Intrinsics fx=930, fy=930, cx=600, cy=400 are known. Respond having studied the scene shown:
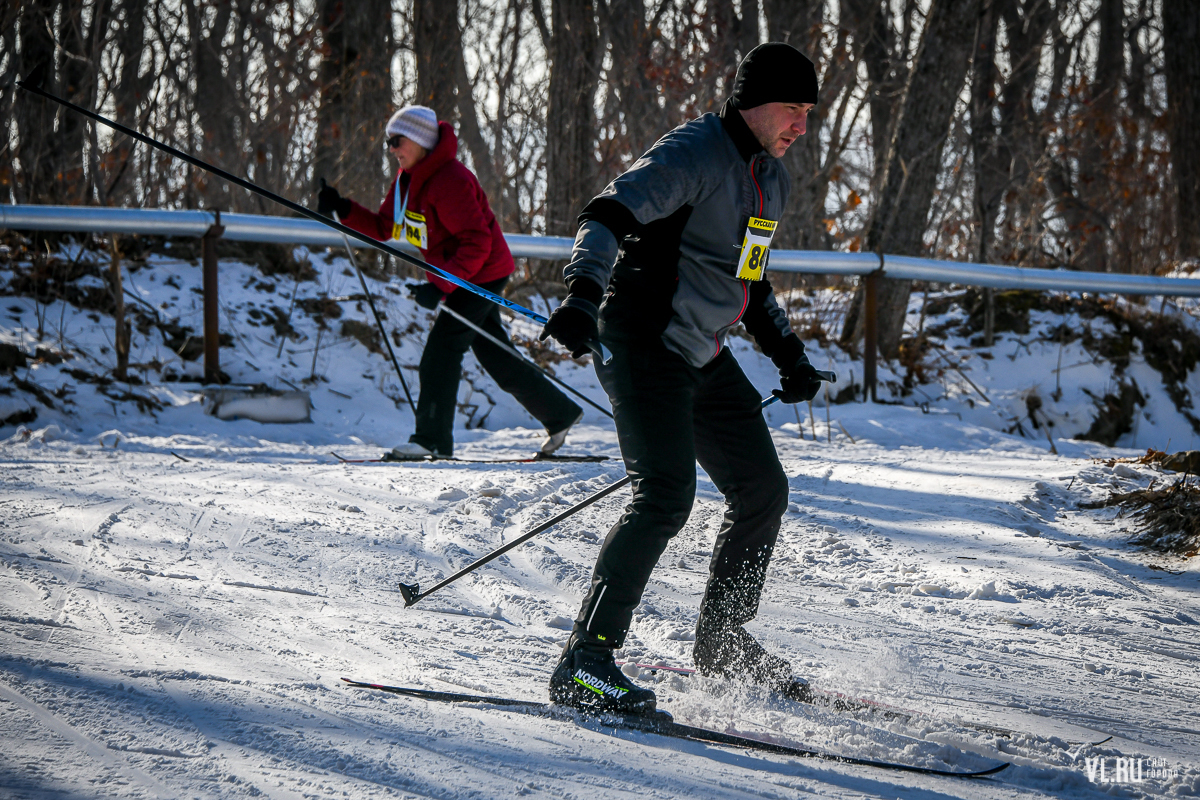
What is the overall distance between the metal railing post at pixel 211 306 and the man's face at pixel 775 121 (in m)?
5.24

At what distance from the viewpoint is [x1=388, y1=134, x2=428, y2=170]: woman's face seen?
17.3ft

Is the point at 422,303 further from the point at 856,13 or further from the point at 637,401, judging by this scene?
the point at 856,13

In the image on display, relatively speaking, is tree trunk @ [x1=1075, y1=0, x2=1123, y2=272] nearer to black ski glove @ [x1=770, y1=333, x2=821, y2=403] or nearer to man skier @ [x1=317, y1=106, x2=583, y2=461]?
man skier @ [x1=317, y1=106, x2=583, y2=461]

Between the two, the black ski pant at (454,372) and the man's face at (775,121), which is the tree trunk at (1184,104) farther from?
the man's face at (775,121)

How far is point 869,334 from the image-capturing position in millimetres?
7551

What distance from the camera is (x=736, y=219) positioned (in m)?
2.60

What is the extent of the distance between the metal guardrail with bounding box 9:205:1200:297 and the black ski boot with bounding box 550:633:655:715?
17.1ft

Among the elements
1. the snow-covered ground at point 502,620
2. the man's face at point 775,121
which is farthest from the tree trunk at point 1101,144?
the man's face at point 775,121

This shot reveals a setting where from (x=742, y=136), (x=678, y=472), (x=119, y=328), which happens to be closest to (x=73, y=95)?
(x=119, y=328)

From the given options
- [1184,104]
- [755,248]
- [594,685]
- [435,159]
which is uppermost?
[1184,104]

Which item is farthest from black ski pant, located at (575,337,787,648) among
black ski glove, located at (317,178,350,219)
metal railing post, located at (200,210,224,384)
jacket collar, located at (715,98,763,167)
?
metal railing post, located at (200,210,224,384)

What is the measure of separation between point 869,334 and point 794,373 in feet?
16.2

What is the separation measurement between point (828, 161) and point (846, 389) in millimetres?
4761

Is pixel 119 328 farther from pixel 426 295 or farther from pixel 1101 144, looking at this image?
pixel 1101 144
